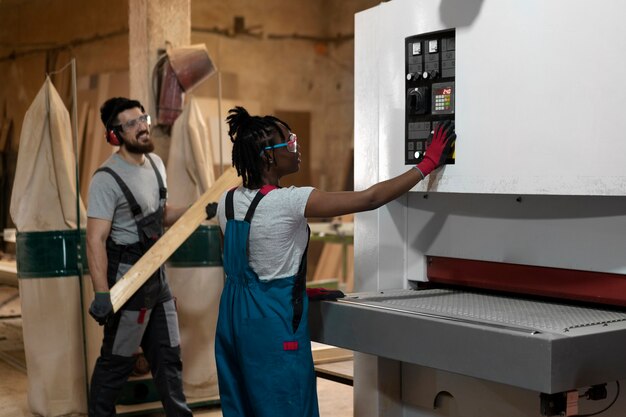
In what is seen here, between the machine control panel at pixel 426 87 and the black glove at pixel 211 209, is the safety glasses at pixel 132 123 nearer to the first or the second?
the black glove at pixel 211 209

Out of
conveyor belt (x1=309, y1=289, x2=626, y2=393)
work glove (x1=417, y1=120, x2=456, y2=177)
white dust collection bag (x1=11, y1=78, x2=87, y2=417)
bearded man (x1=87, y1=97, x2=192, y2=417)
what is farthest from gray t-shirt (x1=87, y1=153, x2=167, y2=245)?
work glove (x1=417, y1=120, x2=456, y2=177)

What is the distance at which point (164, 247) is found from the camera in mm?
3252

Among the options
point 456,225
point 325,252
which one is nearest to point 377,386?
point 456,225

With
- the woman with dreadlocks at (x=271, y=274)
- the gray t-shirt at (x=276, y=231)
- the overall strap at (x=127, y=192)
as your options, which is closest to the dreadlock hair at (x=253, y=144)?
the woman with dreadlocks at (x=271, y=274)

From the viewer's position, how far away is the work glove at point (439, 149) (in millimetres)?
2381

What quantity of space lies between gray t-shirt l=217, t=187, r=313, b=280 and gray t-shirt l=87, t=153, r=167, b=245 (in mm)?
1047

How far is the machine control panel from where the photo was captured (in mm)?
2420

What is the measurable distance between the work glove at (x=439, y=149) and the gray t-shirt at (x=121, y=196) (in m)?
1.34

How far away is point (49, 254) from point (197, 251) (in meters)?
0.66

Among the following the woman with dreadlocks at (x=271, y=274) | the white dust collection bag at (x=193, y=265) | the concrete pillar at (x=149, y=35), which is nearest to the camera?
the woman with dreadlocks at (x=271, y=274)

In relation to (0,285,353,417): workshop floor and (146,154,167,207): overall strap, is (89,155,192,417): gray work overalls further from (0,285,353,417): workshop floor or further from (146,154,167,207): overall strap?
(0,285,353,417): workshop floor

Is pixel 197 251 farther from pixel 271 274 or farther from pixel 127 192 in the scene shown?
pixel 271 274

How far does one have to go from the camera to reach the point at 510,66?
2246 millimetres

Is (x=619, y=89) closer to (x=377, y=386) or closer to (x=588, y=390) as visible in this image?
(x=588, y=390)
